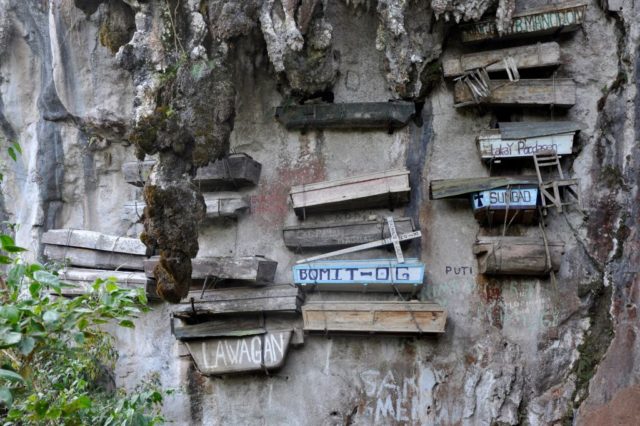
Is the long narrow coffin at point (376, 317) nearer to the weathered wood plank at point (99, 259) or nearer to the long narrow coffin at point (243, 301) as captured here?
the long narrow coffin at point (243, 301)

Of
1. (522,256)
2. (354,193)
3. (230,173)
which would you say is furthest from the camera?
(230,173)

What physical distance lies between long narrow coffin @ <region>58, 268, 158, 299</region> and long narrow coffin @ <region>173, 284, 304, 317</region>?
1.54 ft

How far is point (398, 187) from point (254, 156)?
66.5 inches

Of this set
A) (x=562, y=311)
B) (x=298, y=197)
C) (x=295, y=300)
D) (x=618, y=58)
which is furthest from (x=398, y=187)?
(x=618, y=58)

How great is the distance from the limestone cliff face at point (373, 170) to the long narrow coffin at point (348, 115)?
4.8 inches

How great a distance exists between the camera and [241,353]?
660 cm

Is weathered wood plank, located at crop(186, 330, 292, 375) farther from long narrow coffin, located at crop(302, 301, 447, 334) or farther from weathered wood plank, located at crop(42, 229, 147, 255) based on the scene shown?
weathered wood plank, located at crop(42, 229, 147, 255)

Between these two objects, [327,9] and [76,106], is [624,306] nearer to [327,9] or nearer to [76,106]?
[327,9]

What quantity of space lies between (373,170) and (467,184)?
1.03m

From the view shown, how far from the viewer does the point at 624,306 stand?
597cm

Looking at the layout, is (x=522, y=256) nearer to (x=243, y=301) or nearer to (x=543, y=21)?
(x=543, y=21)

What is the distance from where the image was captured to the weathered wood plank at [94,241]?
726 centimetres

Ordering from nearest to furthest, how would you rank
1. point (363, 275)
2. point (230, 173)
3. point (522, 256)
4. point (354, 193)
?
point (522, 256), point (363, 275), point (354, 193), point (230, 173)

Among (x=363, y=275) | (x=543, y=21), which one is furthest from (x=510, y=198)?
(x=543, y=21)
